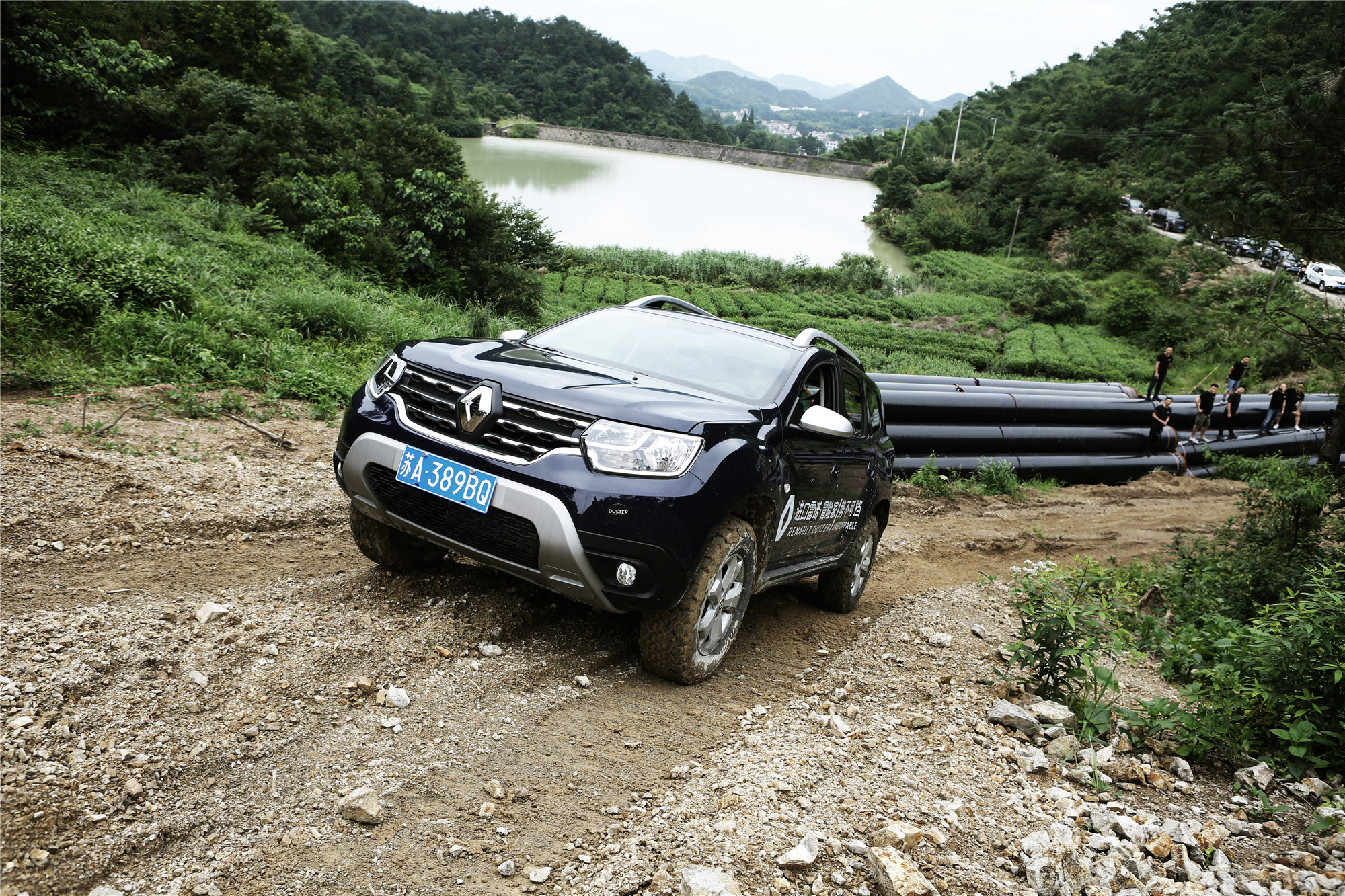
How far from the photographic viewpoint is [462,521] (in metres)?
3.73

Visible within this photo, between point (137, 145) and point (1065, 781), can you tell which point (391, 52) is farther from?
point (1065, 781)

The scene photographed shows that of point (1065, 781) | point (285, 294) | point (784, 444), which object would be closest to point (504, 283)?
point (285, 294)

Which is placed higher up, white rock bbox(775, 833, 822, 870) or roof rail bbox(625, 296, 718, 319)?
roof rail bbox(625, 296, 718, 319)

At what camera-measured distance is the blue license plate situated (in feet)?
11.9

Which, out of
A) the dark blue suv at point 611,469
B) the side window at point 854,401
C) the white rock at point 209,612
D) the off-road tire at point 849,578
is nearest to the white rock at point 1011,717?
the dark blue suv at point 611,469

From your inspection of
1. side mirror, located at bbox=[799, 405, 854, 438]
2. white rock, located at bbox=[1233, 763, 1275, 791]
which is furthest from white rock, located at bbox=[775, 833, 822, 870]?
white rock, located at bbox=[1233, 763, 1275, 791]

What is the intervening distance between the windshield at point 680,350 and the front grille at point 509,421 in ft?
3.21

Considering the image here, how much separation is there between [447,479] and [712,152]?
377 ft

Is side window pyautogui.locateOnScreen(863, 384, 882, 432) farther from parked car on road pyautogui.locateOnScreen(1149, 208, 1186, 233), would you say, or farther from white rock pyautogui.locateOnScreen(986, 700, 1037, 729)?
parked car on road pyautogui.locateOnScreen(1149, 208, 1186, 233)

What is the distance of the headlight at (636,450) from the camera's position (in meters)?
3.58

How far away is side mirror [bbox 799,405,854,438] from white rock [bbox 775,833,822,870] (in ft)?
6.72

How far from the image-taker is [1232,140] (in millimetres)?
10609

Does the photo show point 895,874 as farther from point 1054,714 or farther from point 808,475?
point 808,475

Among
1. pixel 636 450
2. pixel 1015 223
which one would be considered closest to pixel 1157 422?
pixel 636 450
